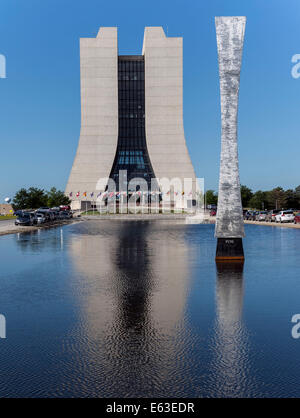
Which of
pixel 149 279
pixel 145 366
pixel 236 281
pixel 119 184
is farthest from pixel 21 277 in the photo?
pixel 119 184

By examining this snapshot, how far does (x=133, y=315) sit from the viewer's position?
31.4ft

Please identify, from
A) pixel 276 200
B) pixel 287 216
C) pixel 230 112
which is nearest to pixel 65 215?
pixel 287 216

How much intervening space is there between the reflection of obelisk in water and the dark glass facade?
106254mm

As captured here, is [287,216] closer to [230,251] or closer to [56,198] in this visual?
[230,251]

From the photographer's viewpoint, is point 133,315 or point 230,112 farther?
point 230,112

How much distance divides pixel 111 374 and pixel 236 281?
8.24 metres

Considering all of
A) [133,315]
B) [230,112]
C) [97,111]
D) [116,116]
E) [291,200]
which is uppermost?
[97,111]

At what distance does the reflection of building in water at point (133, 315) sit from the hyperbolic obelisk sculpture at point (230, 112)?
2.76 metres

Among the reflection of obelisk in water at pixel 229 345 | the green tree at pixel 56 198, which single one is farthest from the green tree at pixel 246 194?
the reflection of obelisk in water at pixel 229 345

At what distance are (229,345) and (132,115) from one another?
116 meters

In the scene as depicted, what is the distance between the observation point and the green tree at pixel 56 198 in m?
97.8

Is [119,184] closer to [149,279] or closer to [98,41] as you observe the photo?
[98,41]

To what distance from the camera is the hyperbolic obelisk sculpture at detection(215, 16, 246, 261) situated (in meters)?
17.6
